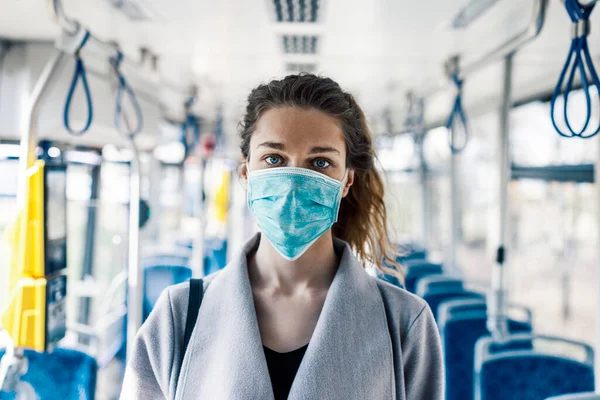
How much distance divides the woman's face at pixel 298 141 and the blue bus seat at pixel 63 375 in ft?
4.48

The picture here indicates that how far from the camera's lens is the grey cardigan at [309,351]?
3.63 feet

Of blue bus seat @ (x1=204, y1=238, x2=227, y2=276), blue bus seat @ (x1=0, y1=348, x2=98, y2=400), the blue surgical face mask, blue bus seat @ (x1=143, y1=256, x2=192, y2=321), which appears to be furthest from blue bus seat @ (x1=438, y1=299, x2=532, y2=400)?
blue bus seat @ (x1=204, y1=238, x2=227, y2=276)

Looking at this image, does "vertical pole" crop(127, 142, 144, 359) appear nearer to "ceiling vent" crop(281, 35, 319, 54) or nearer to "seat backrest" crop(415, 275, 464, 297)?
"ceiling vent" crop(281, 35, 319, 54)

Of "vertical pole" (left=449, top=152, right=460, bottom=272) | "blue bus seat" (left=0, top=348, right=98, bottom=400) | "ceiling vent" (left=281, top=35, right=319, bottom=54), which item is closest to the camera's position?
"blue bus seat" (left=0, top=348, right=98, bottom=400)

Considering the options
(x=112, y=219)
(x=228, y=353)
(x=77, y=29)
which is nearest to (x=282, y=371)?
(x=228, y=353)

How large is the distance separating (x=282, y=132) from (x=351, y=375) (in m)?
0.60

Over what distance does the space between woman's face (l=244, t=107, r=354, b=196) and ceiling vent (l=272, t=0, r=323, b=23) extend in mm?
1148

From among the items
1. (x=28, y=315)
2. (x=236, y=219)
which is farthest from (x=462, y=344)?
(x=236, y=219)

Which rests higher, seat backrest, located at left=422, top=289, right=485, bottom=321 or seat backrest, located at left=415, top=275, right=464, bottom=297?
seat backrest, located at left=415, top=275, right=464, bottom=297

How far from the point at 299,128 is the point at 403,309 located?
1.68 feet

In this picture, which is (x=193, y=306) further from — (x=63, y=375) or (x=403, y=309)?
(x=63, y=375)

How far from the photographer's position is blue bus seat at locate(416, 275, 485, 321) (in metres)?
3.16

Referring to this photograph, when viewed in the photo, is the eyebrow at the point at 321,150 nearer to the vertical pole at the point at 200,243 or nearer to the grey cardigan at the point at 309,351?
the grey cardigan at the point at 309,351

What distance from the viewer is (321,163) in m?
1.23
